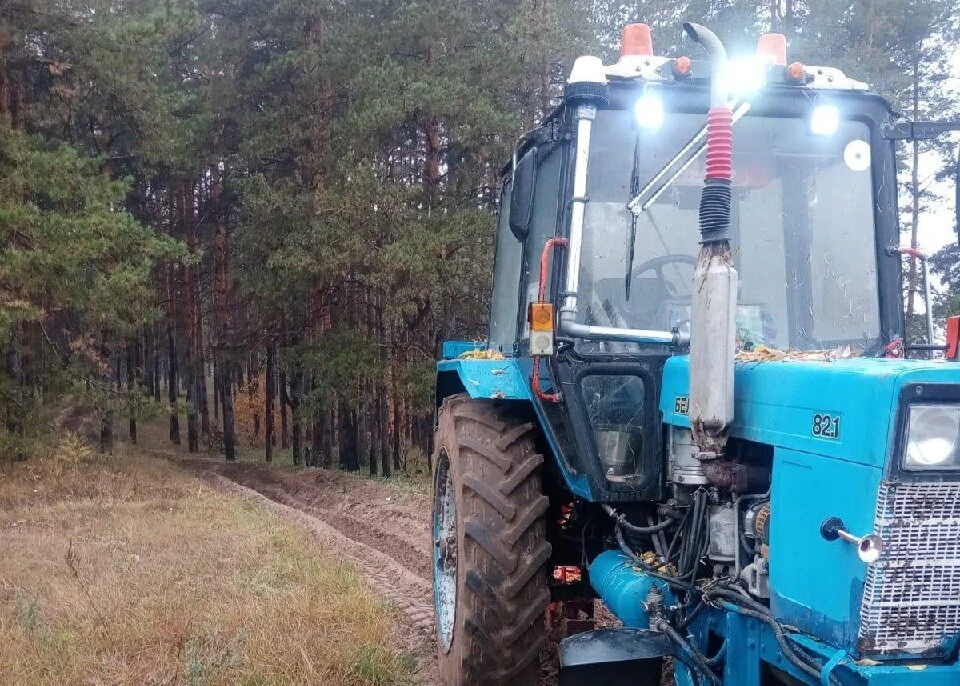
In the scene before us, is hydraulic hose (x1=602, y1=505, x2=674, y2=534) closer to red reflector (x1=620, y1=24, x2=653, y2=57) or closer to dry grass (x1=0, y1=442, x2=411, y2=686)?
dry grass (x1=0, y1=442, x2=411, y2=686)

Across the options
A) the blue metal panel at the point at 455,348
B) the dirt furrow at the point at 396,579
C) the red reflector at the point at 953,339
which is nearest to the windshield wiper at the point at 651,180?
the red reflector at the point at 953,339

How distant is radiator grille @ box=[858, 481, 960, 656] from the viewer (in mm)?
2320

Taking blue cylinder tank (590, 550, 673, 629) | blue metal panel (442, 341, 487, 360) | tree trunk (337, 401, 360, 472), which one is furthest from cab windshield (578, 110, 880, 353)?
tree trunk (337, 401, 360, 472)

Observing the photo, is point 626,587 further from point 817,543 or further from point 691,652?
point 817,543

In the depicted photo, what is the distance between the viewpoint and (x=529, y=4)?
1678cm

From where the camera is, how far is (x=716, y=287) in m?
2.75

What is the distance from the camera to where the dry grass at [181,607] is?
4.48 metres

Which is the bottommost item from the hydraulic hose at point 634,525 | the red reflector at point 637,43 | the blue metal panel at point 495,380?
the hydraulic hose at point 634,525

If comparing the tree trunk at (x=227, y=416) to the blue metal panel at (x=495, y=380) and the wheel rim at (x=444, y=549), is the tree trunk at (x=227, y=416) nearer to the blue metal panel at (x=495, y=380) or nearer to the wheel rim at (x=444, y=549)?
the wheel rim at (x=444, y=549)

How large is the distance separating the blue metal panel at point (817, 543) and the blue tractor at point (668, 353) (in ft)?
0.09

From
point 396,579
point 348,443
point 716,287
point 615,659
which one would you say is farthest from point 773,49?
point 348,443

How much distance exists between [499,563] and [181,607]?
104 inches

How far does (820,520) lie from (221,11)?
20895mm

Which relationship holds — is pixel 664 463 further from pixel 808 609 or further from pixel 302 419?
pixel 302 419
